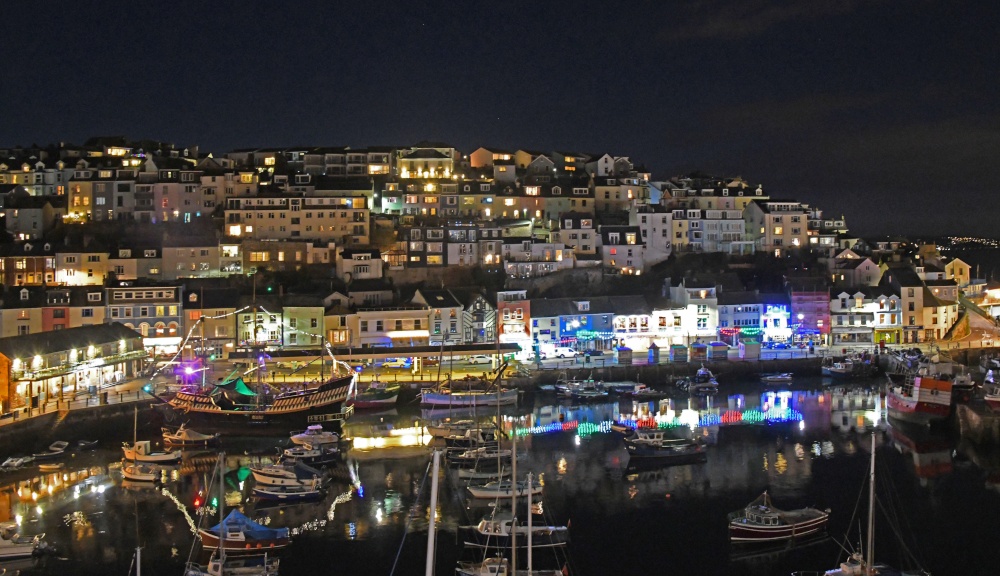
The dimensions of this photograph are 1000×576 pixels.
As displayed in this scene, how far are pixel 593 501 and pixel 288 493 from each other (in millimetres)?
6291

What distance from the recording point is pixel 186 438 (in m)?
23.5

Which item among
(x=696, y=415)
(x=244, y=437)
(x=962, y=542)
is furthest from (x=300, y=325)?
(x=962, y=542)

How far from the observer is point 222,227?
1534 inches

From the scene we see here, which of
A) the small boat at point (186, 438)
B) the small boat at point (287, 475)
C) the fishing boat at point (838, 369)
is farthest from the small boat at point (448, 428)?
the fishing boat at point (838, 369)

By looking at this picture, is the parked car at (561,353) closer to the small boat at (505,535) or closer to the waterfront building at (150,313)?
the waterfront building at (150,313)

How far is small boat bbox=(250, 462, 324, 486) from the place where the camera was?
744 inches

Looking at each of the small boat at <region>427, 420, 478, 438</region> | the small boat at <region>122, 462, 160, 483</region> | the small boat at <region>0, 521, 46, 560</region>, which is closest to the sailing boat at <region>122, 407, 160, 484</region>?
the small boat at <region>122, 462, 160, 483</region>

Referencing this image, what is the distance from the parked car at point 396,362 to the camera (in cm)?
3108

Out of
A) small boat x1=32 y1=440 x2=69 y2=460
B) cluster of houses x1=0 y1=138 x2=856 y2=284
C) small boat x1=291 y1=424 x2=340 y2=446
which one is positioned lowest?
small boat x1=32 y1=440 x2=69 y2=460

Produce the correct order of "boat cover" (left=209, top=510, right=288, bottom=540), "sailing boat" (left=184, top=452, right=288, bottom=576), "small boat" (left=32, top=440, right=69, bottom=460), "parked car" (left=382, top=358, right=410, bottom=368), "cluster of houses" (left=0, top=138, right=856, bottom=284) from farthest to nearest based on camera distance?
"cluster of houses" (left=0, top=138, right=856, bottom=284) → "parked car" (left=382, top=358, right=410, bottom=368) → "small boat" (left=32, top=440, right=69, bottom=460) → "boat cover" (left=209, top=510, right=288, bottom=540) → "sailing boat" (left=184, top=452, right=288, bottom=576)

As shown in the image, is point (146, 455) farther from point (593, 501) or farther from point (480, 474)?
point (593, 501)

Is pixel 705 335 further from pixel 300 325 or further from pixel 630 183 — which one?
pixel 300 325

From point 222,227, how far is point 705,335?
20961 mm

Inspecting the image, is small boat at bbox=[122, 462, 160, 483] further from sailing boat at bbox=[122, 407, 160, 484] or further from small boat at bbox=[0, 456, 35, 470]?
small boat at bbox=[0, 456, 35, 470]
